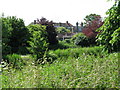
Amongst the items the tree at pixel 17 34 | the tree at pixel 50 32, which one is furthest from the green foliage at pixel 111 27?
the tree at pixel 50 32

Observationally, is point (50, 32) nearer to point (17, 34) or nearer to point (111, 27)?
point (17, 34)

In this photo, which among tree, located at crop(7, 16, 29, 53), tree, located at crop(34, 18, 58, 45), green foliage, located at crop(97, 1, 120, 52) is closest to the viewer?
green foliage, located at crop(97, 1, 120, 52)

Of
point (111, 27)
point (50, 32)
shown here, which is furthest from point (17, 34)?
point (111, 27)

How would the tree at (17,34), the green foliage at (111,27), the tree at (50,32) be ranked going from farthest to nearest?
the tree at (50,32)
the tree at (17,34)
the green foliage at (111,27)

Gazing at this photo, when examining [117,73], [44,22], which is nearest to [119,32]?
[117,73]

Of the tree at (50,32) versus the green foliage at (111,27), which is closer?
the green foliage at (111,27)

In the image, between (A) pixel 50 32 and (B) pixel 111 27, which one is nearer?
(B) pixel 111 27

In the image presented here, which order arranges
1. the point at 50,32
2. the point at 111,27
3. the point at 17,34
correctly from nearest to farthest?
the point at 111,27
the point at 17,34
the point at 50,32

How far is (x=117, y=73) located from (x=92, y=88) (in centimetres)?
109

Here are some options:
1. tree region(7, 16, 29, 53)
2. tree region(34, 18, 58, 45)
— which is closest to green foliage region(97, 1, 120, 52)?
tree region(7, 16, 29, 53)

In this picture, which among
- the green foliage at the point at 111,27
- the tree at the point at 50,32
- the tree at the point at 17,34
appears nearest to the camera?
the green foliage at the point at 111,27

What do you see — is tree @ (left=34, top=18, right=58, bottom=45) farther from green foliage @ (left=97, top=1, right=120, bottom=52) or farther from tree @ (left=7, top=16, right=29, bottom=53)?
green foliage @ (left=97, top=1, right=120, bottom=52)

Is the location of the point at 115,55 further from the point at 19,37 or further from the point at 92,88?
the point at 19,37

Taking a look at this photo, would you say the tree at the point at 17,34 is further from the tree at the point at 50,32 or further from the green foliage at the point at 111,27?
the green foliage at the point at 111,27
